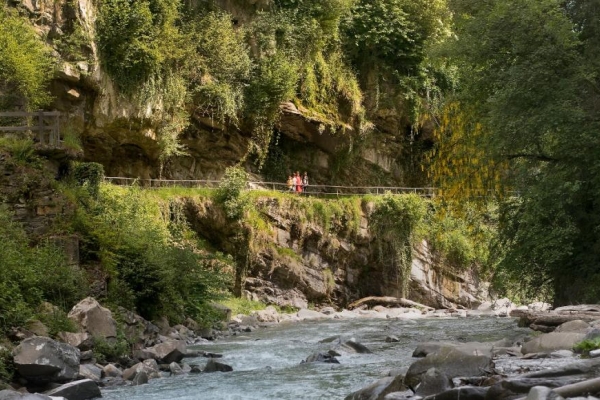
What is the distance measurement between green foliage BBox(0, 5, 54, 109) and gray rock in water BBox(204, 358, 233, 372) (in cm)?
1287

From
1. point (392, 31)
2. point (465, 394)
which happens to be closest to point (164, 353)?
point (465, 394)

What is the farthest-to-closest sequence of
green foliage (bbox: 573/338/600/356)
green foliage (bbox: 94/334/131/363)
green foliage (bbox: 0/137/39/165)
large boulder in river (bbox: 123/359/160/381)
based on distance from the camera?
green foliage (bbox: 0/137/39/165) → green foliage (bbox: 94/334/131/363) → large boulder in river (bbox: 123/359/160/381) → green foliage (bbox: 573/338/600/356)

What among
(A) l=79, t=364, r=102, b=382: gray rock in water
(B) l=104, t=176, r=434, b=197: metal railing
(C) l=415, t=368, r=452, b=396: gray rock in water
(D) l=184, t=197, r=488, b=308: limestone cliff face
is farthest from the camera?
(B) l=104, t=176, r=434, b=197: metal railing

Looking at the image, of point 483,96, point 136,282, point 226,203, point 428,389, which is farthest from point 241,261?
point 428,389

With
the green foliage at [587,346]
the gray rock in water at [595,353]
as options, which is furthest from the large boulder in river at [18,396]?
the green foliage at [587,346]

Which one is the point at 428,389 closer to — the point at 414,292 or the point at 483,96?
the point at 483,96

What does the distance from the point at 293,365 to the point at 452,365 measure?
5.71 m

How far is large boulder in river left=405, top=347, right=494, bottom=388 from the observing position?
8992 millimetres

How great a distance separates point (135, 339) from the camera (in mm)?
15977

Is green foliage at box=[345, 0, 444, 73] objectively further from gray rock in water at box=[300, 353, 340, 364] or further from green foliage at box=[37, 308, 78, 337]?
green foliage at box=[37, 308, 78, 337]

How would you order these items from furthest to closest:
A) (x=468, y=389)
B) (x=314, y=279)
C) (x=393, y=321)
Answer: (x=314, y=279), (x=393, y=321), (x=468, y=389)

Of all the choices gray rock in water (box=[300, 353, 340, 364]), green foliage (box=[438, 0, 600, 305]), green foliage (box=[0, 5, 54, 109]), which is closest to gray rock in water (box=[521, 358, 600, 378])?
gray rock in water (box=[300, 353, 340, 364])

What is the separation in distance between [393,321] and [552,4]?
1347cm

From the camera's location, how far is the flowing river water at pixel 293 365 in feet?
37.5
